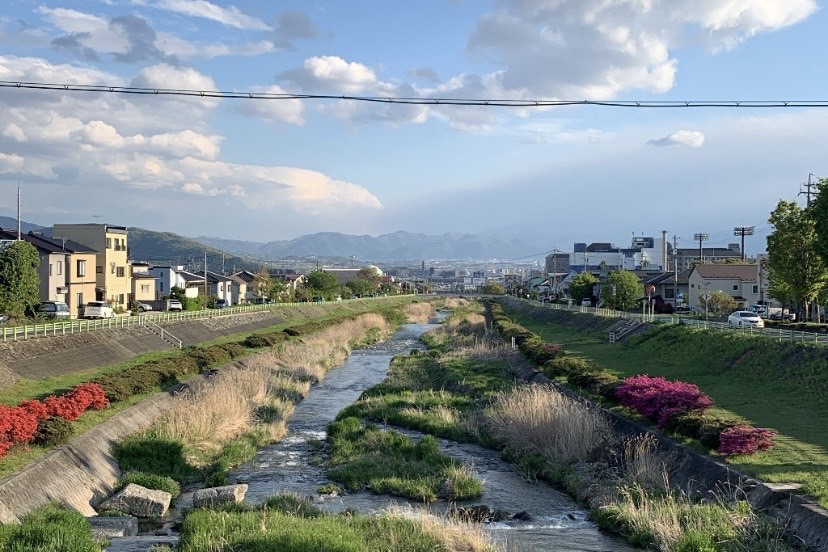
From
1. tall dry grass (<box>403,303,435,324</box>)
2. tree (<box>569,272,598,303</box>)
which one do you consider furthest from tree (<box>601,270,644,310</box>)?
tall dry grass (<box>403,303,435,324</box>)

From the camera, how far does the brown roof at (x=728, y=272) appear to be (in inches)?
3324

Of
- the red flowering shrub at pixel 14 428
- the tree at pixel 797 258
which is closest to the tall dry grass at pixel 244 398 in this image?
the red flowering shrub at pixel 14 428

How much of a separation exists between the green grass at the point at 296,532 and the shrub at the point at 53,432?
5210 millimetres

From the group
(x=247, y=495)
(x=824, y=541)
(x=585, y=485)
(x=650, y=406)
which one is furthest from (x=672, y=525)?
(x=247, y=495)

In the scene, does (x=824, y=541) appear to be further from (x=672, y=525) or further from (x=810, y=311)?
(x=810, y=311)

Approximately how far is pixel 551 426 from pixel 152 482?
1240 centimetres

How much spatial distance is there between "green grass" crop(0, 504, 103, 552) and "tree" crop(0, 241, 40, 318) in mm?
34708

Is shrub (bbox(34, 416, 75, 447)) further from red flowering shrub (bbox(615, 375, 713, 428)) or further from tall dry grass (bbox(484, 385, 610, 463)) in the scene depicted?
red flowering shrub (bbox(615, 375, 713, 428))

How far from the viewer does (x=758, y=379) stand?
31.6 m

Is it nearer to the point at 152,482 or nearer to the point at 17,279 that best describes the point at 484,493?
the point at 152,482

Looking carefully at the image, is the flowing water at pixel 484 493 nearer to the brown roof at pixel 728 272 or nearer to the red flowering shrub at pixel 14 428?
the red flowering shrub at pixel 14 428

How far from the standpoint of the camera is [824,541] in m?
14.1

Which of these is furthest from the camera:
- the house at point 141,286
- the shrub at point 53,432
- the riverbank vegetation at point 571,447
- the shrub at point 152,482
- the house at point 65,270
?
the house at point 141,286

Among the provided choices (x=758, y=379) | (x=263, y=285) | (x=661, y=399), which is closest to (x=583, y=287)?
(x=263, y=285)
